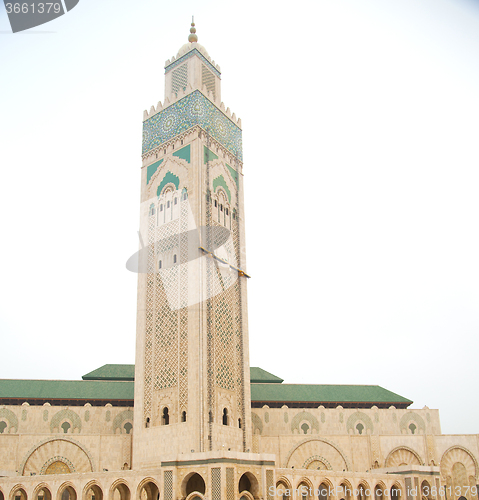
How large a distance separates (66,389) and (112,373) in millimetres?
3486

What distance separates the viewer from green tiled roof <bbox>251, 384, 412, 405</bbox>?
26.0 m

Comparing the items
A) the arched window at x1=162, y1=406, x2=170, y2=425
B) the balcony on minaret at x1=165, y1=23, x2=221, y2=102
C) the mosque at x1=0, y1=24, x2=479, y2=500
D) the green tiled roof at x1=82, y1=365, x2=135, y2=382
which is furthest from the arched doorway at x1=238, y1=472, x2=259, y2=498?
the balcony on minaret at x1=165, y1=23, x2=221, y2=102

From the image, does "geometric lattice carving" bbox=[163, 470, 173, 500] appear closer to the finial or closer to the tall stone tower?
the tall stone tower

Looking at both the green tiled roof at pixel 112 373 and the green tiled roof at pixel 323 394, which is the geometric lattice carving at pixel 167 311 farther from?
the green tiled roof at pixel 112 373

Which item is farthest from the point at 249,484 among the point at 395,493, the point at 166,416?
Result: the point at 395,493

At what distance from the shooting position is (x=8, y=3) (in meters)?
6.28

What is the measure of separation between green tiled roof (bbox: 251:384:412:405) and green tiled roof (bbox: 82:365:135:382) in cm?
646

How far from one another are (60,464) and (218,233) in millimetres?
11146

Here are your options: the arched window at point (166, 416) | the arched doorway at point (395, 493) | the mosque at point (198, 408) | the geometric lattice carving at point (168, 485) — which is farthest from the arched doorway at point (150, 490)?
the arched doorway at point (395, 493)

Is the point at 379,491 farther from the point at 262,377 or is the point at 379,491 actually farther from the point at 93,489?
the point at 93,489

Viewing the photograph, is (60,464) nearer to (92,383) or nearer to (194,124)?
(92,383)

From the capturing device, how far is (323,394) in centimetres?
2698

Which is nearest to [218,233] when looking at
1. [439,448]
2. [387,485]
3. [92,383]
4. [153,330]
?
[153,330]

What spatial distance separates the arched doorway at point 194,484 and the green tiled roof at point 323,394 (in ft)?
25.1
